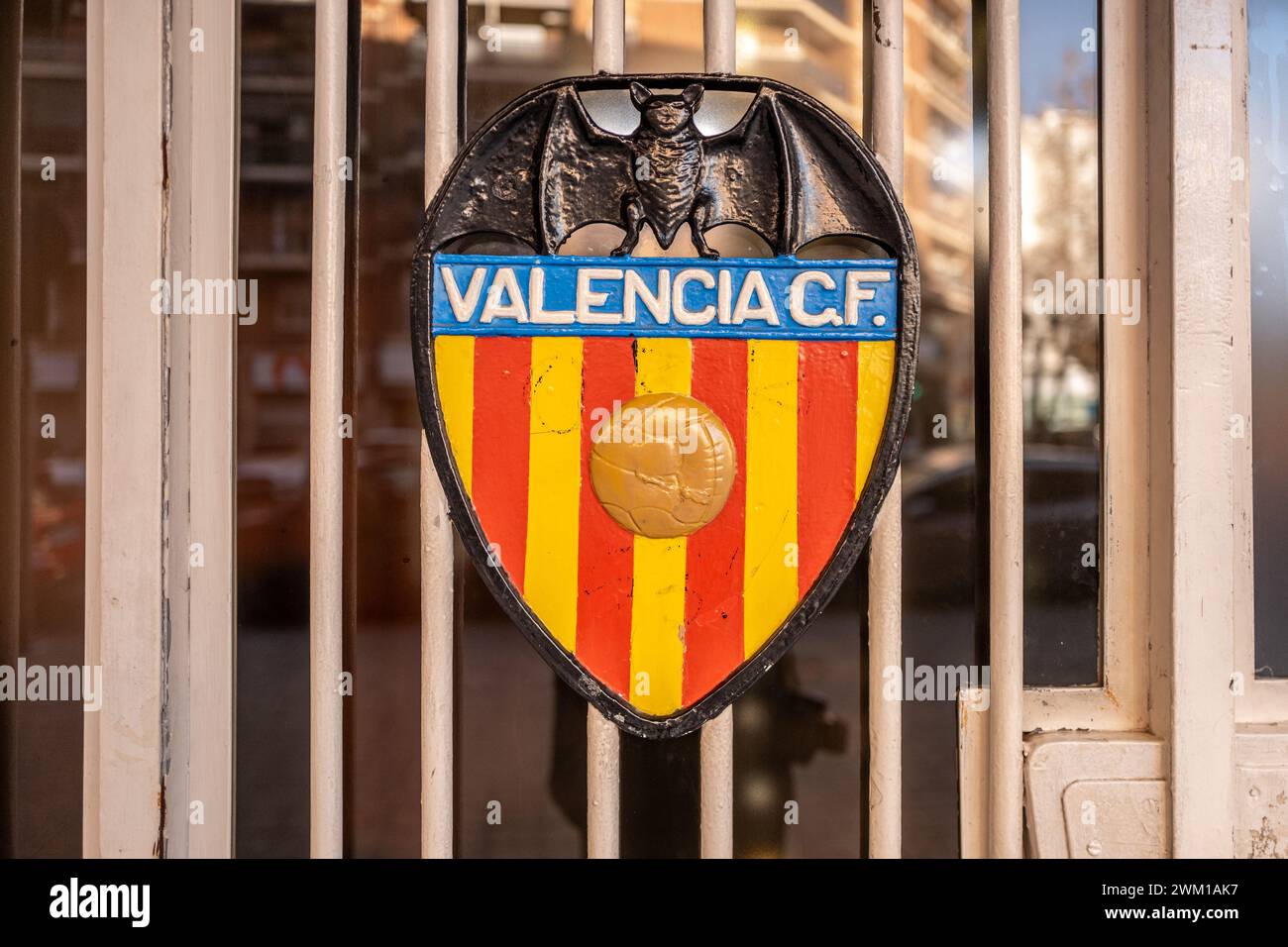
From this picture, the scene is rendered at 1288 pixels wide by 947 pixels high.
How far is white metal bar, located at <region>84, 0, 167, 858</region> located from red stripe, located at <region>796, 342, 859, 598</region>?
1.22m

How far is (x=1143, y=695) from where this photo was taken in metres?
1.50

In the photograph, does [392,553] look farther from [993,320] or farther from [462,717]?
[993,320]

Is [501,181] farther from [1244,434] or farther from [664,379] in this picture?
[1244,434]

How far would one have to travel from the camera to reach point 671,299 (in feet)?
4.50

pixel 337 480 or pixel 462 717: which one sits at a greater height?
pixel 337 480

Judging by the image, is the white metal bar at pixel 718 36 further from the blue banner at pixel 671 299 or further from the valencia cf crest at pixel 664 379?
the blue banner at pixel 671 299

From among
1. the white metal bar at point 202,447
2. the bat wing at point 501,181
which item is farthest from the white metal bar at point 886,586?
the white metal bar at point 202,447

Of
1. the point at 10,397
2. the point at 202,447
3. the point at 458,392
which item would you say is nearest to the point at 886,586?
the point at 458,392

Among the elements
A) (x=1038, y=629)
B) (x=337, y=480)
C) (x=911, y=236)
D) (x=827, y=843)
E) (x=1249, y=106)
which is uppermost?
(x=1249, y=106)

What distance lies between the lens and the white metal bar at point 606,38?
1.42 m

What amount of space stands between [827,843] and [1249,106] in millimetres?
1714

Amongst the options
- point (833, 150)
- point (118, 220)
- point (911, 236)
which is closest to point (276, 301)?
point (118, 220)

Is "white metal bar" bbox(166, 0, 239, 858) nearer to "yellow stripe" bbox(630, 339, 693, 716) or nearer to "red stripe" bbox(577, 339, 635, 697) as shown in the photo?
"red stripe" bbox(577, 339, 635, 697)

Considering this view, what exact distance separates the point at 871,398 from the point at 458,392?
2.47ft
